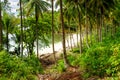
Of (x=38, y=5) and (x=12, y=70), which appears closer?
(x=12, y=70)

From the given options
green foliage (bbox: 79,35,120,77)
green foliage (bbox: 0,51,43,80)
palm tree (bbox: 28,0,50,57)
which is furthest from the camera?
palm tree (bbox: 28,0,50,57)

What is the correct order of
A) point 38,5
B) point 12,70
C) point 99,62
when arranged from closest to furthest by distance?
point 12,70
point 99,62
point 38,5

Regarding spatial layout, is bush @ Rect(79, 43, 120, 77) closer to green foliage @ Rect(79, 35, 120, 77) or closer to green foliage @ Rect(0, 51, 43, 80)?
green foliage @ Rect(79, 35, 120, 77)

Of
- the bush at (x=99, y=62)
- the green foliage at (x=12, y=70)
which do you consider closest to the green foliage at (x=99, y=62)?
the bush at (x=99, y=62)

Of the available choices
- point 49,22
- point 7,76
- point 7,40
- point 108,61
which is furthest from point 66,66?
point 49,22

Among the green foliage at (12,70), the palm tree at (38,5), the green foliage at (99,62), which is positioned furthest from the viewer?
the palm tree at (38,5)

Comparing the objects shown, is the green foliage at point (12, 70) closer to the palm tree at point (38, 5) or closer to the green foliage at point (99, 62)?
the green foliage at point (99, 62)

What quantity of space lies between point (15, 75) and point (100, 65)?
12391 millimetres

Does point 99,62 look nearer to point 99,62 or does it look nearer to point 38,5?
point 99,62

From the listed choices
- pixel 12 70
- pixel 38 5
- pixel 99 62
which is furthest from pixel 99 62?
pixel 38 5

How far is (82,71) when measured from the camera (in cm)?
2941

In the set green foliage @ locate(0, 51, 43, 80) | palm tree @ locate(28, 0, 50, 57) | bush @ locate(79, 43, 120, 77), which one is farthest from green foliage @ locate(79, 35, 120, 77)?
palm tree @ locate(28, 0, 50, 57)

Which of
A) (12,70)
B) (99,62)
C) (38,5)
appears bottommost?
(99,62)

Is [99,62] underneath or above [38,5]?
underneath
